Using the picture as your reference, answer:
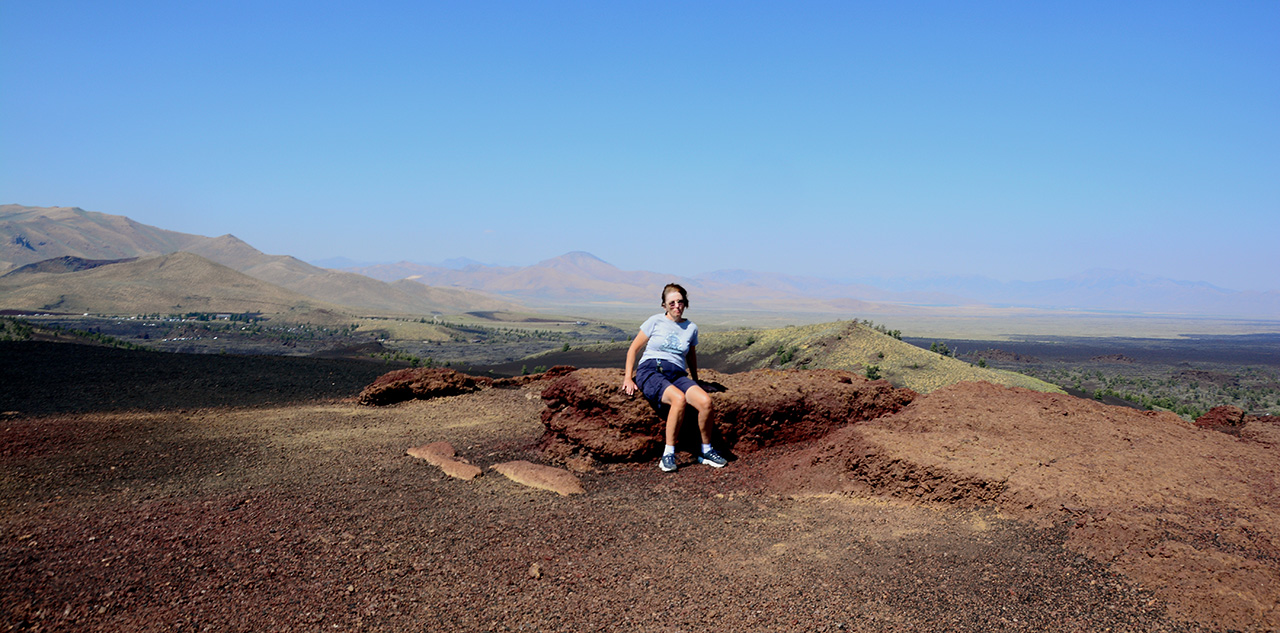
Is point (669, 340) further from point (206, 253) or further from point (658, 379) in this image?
point (206, 253)

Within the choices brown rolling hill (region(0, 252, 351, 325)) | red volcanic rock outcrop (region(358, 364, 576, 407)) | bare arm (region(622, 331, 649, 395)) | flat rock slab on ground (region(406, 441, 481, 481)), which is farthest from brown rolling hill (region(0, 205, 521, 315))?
bare arm (region(622, 331, 649, 395))

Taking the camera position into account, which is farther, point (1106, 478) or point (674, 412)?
point (674, 412)

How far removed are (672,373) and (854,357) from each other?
56.4 ft

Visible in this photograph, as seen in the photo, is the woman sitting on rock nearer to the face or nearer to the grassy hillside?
the face

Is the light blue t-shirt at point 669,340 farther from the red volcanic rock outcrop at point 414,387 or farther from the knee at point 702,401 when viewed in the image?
the red volcanic rock outcrop at point 414,387

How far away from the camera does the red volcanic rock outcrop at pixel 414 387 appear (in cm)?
1126

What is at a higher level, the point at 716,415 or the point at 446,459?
the point at 716,415

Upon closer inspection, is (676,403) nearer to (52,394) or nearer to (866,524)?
(866,524)

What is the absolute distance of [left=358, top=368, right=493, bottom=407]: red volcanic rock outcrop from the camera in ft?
36.9

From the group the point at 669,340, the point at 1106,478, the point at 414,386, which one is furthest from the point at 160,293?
the point at 1106,478

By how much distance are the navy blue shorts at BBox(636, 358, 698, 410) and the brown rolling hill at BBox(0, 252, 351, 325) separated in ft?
228

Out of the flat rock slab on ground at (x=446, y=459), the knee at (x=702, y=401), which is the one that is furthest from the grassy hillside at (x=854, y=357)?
the flat rock slab on ground at (x=446, y=459)

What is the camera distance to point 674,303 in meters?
7.27

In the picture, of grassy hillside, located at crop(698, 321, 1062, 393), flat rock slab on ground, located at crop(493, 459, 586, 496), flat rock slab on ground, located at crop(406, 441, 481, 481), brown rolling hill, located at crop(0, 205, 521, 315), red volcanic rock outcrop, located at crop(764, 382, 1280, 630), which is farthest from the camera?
brown rolling hill, located at crop(0, 205, 521, 315)
